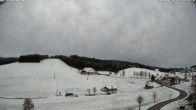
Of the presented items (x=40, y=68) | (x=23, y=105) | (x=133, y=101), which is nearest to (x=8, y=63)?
(x=23, y=105)

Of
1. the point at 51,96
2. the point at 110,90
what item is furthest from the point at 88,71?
the point at 51,96

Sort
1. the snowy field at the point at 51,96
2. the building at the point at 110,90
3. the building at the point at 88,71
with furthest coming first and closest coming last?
the building at the point at 88,71 → the building at the point at 110,90 → the snowy field at the point at 51,96

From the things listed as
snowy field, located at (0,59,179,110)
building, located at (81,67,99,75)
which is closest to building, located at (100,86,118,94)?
snowy field, located at (0,59,179,110)

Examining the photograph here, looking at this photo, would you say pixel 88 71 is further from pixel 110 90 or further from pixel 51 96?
pixel 51 96

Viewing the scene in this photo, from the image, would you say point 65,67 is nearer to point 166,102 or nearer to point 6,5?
point 166,102

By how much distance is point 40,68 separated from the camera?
2886 centimetres

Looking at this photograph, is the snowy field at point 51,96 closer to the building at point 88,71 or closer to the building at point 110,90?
the building at point 110,90

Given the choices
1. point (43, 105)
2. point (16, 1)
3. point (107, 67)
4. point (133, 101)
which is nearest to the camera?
point (16, 1)

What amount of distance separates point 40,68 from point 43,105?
14.4 m

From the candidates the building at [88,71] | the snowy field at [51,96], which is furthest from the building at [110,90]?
the building at [88,71]

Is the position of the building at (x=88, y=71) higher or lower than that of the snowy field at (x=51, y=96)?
higher

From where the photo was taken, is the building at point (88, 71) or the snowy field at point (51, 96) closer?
the snowy field at point (51, 96)

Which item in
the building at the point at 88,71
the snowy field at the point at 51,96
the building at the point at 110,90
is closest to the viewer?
the snowy field at the point at 51,96

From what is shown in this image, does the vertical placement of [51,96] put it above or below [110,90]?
below
